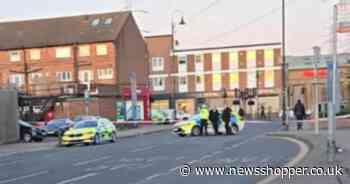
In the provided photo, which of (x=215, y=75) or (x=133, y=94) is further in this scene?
(x=215, y=75)

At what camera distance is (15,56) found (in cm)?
8750

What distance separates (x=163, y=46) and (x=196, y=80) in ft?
23.6

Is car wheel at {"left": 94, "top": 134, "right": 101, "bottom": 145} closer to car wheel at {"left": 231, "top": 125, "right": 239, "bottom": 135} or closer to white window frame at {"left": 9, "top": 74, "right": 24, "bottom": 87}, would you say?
car wheel at {"left": 231, "top": 125, "right": 239, "bottom": 135}

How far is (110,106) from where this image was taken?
245ft

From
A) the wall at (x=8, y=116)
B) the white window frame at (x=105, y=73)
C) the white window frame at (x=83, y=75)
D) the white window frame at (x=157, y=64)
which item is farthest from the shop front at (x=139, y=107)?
the white window frame at (x=157, y=64)

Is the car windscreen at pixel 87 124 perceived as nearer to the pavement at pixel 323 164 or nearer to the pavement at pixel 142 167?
the pavement at pixel 142 167

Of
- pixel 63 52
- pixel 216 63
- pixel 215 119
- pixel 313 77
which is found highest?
pixel 63 52

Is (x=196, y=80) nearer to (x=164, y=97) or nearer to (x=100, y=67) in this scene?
(x=164, y=97)

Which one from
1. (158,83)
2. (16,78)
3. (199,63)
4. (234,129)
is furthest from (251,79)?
(234,129)

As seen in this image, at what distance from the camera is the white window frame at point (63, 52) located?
85500mm

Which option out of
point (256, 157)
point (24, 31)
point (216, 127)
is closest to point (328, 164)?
point (256, 157)

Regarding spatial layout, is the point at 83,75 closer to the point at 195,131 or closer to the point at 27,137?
the point at 27,137

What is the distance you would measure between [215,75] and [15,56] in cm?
2659

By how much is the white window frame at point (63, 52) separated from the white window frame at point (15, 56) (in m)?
4.98
